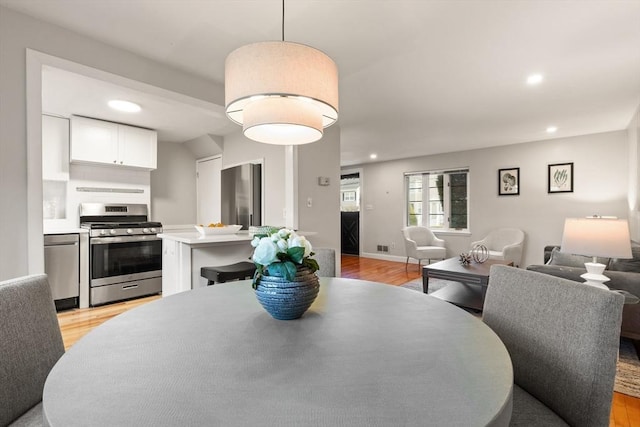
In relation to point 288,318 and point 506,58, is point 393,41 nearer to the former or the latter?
point 506,58

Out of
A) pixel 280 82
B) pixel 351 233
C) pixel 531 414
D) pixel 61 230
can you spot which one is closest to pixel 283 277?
pixel 280 82

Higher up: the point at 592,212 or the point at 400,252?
the point at 592,212

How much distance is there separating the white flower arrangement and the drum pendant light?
0.53 meters

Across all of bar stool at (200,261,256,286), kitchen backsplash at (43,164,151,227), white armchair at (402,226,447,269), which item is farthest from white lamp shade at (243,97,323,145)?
white armchair at (402,226,447,269)

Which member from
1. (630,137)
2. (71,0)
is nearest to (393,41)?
(71,0)

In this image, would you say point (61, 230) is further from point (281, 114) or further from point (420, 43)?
point (420, 43)

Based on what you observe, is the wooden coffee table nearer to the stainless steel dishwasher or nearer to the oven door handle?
the oven door handle

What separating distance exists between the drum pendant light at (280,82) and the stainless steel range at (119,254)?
10.6 ft

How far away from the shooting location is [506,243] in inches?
212

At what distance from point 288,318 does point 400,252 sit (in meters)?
6.12

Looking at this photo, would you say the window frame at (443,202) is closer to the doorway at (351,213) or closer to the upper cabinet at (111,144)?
the doorway at (351,213)

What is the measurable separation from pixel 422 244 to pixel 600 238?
14.3 ft

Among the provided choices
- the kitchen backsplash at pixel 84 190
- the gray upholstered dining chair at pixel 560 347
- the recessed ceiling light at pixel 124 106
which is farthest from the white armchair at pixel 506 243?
the kitchen backsplash at pixel 84 190

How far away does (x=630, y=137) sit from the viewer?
4.23 meters
